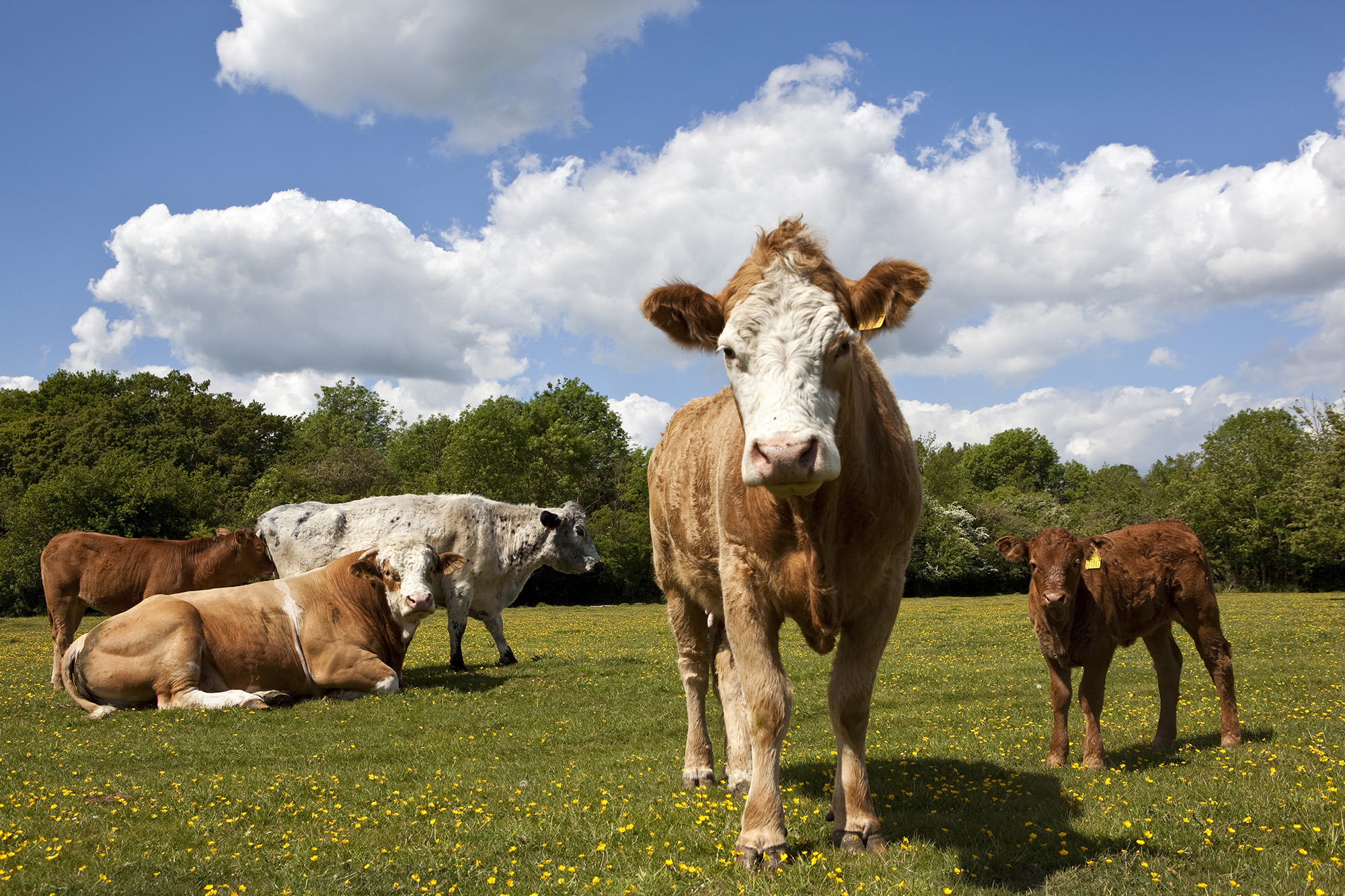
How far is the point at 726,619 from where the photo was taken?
464cm

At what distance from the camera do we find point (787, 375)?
3.71 metres

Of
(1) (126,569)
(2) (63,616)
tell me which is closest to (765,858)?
(1) (126,569)

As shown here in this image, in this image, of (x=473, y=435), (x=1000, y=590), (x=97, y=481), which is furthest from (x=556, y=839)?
(x=1000, y=590)

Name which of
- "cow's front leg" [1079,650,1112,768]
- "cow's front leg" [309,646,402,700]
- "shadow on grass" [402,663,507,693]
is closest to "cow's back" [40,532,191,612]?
"shadow on grass" [402,663,507,693]

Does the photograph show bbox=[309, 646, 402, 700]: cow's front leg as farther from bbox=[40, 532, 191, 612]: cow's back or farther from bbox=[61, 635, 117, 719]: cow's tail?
bbox=[40, 532, 191, 612]: cow's back

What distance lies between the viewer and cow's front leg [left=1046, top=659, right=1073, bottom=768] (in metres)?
7.04

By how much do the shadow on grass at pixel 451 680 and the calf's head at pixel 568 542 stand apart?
299 cm

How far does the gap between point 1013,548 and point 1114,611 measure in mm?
1003

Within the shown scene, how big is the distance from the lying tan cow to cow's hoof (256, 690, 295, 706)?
1cm

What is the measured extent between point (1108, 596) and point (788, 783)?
3.65 metres

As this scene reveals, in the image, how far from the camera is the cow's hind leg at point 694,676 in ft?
20.5

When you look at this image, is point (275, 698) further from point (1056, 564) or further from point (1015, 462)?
point (1015, 462)

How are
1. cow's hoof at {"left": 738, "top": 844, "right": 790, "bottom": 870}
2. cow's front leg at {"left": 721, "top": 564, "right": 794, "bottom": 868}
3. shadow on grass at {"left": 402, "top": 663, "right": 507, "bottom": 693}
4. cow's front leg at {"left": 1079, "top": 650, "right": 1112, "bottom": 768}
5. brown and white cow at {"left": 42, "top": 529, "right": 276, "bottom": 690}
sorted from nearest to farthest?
cow's hoof at {"left": 738, "top": 844, "right": 790, "bottom": 870}
cow's front leg at {"left": 721, "top": 564, "right": 794, "bottom": 868}
cow's front leg at {"left": 1079, "top": 650, "right": 1112, "bottom": 768}
shadow on grass at {"left": 402, "top": 663, "right": 507, "bottom": 693}
brown and white cow at {"left": 42, "top": 529, "right": 276, "bottom": 690}

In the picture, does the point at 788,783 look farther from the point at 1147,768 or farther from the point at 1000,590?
the point at 1000,590
